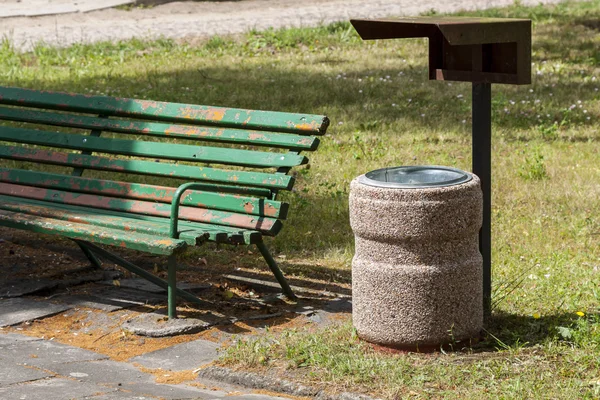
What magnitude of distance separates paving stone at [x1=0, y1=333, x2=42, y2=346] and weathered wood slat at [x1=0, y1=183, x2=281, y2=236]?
1026 mm

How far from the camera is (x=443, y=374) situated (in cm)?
453

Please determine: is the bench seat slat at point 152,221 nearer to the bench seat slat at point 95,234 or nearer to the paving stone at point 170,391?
the bench seat slat at point 95,234

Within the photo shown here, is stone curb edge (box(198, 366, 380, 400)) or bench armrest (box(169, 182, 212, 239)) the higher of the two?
bench armrest (box(169, 182, 212, 239))

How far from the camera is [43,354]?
16.5ft

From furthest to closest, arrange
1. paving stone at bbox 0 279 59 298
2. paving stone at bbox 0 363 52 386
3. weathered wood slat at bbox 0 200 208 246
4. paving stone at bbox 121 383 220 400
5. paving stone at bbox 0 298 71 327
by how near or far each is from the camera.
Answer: paving stone at bbox 0 279 59 298 < paving stone at bbox 0 298 71 327 < weathered wood slat at bbox 0 200 208 246 < paving stone at bbox 0 363 52 386 < paving stone at bbox 121 383 220 400

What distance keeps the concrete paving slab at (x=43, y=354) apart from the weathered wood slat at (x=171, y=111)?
4.88ft

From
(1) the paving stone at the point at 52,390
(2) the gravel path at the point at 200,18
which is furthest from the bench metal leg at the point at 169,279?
(2) the gravel path at the point at 200,18

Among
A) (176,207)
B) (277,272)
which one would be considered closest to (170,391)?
(176,207)

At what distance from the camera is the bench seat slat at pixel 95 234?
518 centimetres

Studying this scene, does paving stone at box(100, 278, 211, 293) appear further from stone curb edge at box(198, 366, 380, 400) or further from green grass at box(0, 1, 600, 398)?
stone curb edge at box(198, 366, 380, 400)

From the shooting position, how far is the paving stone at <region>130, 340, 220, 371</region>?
488cm

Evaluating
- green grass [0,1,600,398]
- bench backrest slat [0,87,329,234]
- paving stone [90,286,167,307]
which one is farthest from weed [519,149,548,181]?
paving stone [90,286,167,307]

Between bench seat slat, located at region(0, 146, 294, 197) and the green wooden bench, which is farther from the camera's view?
bench seat slat, located at region(0, 146, 294, 197)

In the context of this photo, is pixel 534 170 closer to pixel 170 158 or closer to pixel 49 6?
pixel 170 158
